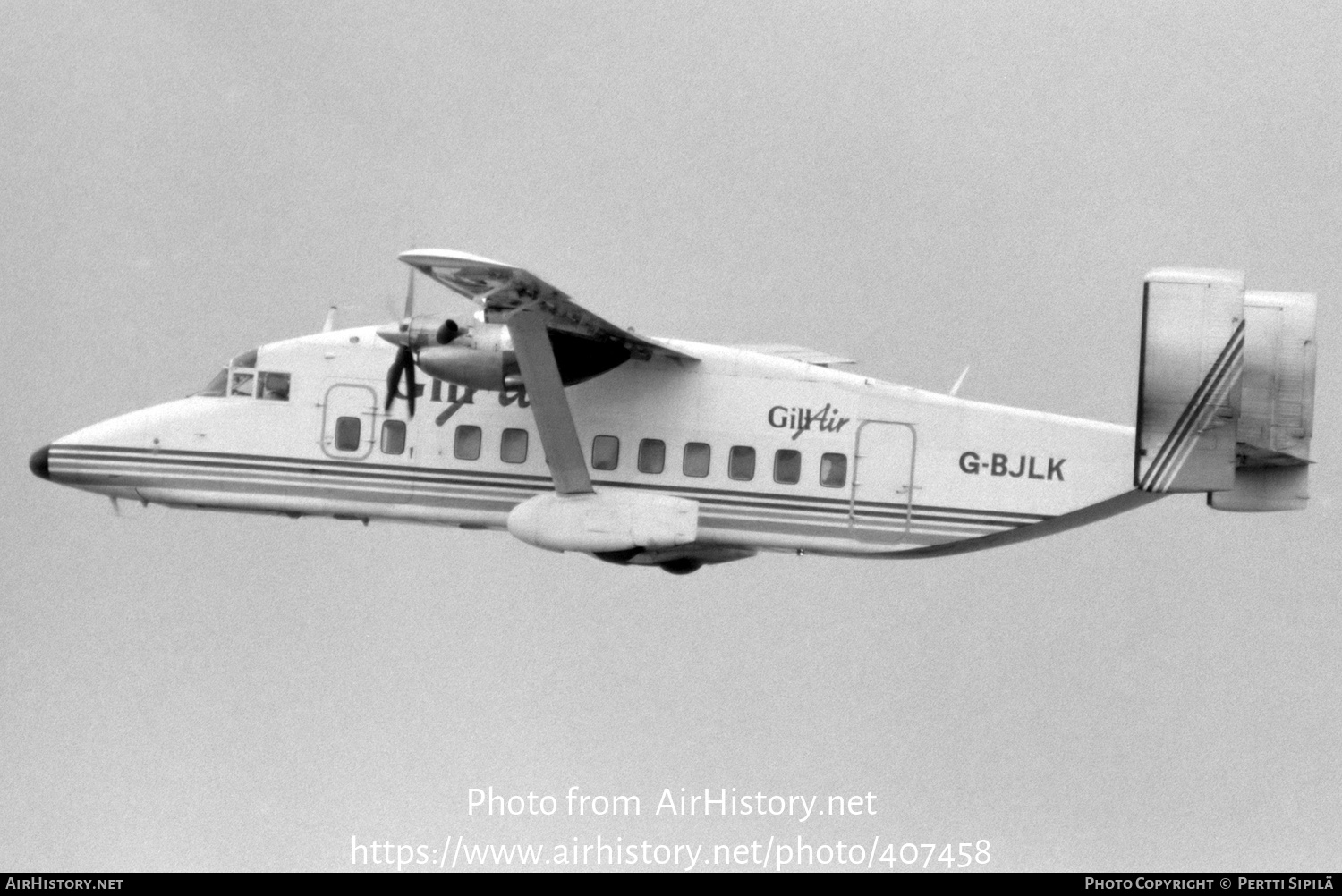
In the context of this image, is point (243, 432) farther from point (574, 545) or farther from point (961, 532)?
point (961, 532)

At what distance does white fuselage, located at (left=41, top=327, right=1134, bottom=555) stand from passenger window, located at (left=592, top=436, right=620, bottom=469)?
0.07 feet

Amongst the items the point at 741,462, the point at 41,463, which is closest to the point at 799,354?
the point at 741,462

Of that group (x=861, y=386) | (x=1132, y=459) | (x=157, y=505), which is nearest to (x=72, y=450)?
(x=157, y=505)

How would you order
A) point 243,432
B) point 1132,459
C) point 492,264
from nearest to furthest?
point 492,264 < point 1132,459 < point 243,432

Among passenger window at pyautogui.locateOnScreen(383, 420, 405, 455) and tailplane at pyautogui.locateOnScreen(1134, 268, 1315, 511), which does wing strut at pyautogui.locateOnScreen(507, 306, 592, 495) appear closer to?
passenger window at pyautogui.locateOnScreen(383, 420, 405, 455)

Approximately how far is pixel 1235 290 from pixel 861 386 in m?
4.88

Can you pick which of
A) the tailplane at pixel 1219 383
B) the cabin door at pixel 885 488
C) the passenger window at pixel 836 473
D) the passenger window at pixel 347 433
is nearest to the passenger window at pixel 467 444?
the passenger window at pixel 347 433

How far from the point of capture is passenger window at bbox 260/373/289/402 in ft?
106

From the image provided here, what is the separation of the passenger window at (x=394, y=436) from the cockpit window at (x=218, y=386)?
2510 millimetres

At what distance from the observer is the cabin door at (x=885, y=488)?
1201 inches

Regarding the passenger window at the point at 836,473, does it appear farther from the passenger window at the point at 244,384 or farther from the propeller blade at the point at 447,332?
the passenger window at the point at 244,384

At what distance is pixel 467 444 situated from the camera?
3158 cm

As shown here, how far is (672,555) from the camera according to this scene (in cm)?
3155

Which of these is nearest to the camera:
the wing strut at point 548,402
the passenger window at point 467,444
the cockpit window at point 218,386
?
the wing strut at point 548,402
